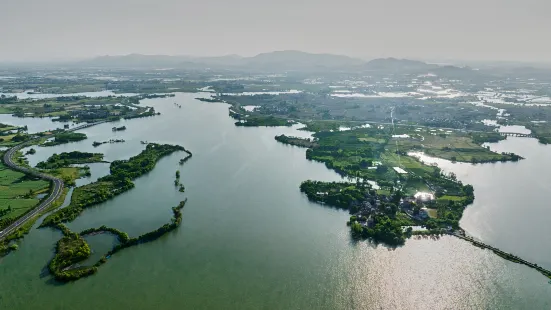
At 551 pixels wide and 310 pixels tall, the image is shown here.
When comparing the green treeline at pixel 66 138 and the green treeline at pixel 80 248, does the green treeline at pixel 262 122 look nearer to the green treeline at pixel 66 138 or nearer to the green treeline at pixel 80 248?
the green treeline at pixel 66 138

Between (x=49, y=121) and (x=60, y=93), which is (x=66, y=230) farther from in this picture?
(x=60, y=93)

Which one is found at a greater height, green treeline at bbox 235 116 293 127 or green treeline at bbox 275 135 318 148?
green treeline at bbox 235 116 293 127

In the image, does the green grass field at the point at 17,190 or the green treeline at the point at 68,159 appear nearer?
the green grass field at the point at 17,190

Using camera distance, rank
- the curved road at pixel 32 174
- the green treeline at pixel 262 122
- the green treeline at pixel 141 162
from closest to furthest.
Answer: the curved road at pixel 32 174
the green treeline at pixel 141 162
the green treeline at pixel 262 122

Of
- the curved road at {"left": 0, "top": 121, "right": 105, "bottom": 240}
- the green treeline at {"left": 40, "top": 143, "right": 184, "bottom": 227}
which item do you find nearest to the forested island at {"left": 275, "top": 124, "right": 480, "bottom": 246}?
the green treeline at {"left": 40, "top": 143, "right": 184, "bottom": 227}

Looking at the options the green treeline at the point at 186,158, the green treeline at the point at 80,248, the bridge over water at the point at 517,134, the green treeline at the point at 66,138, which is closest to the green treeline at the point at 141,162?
the green treeline at the point at 186,158

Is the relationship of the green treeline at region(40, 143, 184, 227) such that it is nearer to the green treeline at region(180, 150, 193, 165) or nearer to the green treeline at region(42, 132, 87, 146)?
the green treeline at region(180, 150, 193, 165)

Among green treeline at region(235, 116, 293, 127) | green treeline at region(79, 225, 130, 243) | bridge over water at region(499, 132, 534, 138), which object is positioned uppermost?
green treeline at region(235, 116, 293, 127)
